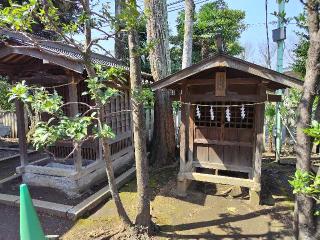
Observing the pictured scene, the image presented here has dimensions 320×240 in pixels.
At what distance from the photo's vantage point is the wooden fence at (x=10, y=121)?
13977 millimetres

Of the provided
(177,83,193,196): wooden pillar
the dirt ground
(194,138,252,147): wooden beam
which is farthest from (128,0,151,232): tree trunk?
(194,138,252,147): wooden beam

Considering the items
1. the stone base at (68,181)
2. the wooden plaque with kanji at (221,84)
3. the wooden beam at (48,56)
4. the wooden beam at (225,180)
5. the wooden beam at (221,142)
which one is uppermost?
the wooden beam at (48,56)

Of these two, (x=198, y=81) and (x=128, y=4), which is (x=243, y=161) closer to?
(x=198, y=81)

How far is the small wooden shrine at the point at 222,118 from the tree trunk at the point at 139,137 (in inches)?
70.6

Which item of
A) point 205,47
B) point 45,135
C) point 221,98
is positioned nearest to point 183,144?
point 221,98

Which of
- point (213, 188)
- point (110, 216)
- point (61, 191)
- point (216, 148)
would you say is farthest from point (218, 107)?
point (61, 191)

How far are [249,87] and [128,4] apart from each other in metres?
3.89

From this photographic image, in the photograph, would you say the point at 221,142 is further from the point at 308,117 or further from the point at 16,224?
the point at 16,224

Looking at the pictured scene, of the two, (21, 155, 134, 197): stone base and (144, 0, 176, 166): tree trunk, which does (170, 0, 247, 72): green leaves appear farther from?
(21, 155, 134, 197): stone base

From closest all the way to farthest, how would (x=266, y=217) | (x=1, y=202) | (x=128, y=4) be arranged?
1. (x=128, y=4)
2. (x=266, y=217)
3. (x=1, y=202)

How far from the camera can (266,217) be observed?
5.60 m

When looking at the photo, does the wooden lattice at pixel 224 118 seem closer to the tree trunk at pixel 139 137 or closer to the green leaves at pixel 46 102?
the tree trunk at pixel 139 137

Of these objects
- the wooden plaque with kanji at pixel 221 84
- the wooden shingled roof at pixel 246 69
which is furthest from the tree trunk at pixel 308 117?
the wooden plaque with kanji at pixel 221 84

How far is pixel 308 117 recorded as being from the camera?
420cm
